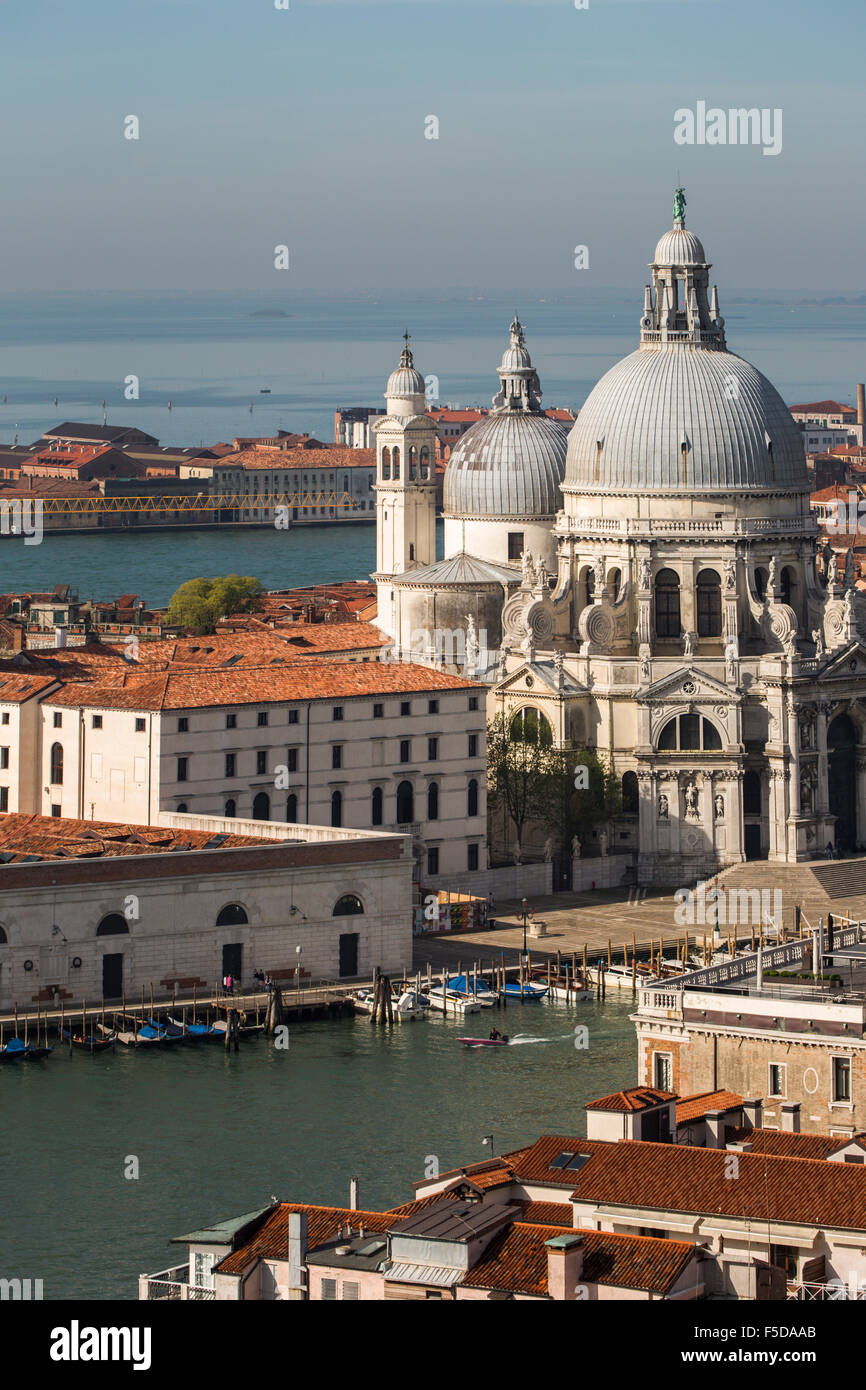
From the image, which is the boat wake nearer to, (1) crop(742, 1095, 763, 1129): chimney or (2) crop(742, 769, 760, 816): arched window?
(1) crop(742, 1095, 763, 1129): chimney

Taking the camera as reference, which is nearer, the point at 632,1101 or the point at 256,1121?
the point at 632,1101

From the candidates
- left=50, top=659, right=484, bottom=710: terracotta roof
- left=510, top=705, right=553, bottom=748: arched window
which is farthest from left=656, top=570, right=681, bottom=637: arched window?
left=50, top=659, right=484, bottom=710: terracotta roof

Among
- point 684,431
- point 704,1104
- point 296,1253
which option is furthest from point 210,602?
point 296,1253

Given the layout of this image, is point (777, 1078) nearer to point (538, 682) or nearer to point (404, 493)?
point (538, 682)

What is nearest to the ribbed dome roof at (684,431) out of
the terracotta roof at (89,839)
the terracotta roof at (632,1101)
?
the terracotta roof at (89,839)
